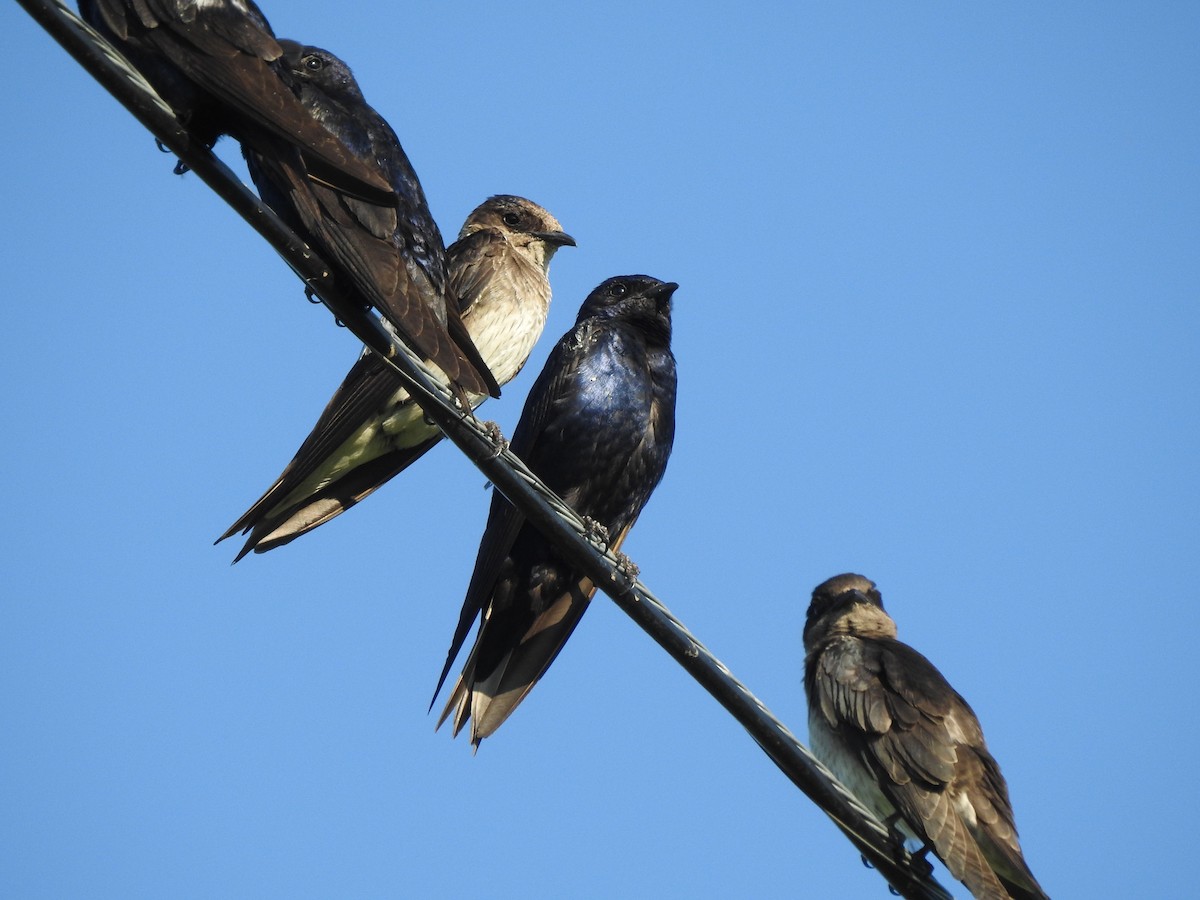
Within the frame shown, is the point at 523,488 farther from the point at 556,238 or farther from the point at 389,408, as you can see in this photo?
the point at 556,238

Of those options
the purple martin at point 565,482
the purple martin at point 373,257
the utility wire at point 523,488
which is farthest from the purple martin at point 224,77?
the purple martin at point 565,482

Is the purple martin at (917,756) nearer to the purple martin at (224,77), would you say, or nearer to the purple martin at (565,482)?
the purple martin at (565,482)

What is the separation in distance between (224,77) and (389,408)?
102 inches

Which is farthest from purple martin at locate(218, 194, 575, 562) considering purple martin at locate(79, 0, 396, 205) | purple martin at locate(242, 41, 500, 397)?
purple martin at locate(79, 0, 396, 205)

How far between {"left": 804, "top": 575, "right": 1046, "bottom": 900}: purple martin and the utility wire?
4.73 ft

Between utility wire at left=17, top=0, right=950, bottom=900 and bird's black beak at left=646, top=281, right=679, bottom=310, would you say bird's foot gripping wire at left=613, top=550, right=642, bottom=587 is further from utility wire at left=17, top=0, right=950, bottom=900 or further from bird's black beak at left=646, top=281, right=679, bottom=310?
bird's black beak at left=646, top=281, right=679, bottom=310

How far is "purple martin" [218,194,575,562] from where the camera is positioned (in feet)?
20.5

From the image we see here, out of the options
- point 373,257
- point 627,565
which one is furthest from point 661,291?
point 373,257

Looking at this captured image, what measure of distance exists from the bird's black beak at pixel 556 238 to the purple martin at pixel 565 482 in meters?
1.58

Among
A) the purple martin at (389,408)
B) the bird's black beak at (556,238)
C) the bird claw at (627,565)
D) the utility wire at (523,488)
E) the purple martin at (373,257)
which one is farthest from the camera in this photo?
the bird's black beak at (556,238)

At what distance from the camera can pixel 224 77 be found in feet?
13.4

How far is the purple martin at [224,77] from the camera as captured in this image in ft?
13.2

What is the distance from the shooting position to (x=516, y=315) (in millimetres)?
7328

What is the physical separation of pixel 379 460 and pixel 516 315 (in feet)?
3.76
